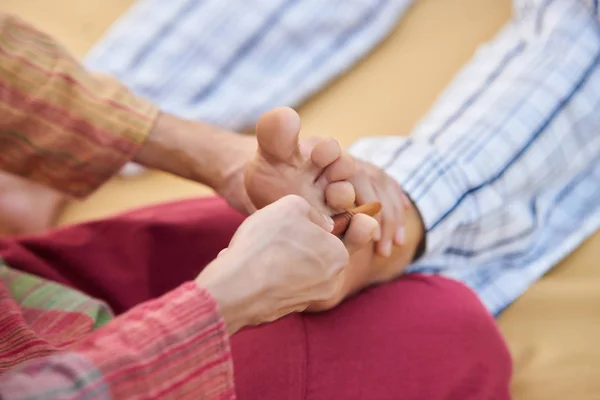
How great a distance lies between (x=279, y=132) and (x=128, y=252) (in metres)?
0.27

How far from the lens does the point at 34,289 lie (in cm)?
62

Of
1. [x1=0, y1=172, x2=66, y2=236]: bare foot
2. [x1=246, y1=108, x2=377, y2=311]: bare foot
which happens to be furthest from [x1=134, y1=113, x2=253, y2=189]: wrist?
[x1=0, y1=172, x2=66, y2=236]: bare foot

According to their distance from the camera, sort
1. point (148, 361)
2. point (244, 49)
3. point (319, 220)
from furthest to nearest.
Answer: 1. point (244, 49)
2. point (319, 220)
3. point (148, 361)

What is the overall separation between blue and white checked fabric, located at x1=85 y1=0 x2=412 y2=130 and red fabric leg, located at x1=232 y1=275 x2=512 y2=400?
484mm

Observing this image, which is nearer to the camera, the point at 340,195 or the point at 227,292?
the point at 227,292

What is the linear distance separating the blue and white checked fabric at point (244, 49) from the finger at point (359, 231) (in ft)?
1.59

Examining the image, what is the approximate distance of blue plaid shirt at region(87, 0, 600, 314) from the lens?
74cm

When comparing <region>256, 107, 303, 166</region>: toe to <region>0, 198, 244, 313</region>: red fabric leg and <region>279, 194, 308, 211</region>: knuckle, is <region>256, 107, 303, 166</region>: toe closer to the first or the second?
<region>279, 194, 308, 211</region>: knuckle

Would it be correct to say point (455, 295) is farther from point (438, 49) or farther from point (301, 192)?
point (438, 49)

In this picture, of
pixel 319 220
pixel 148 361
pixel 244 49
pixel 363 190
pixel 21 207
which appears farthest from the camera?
pixel 244 49

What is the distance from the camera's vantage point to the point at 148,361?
392 mm

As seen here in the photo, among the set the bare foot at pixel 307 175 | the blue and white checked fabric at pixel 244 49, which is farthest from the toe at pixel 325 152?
the blue and white checked fabric at pixel 244 49

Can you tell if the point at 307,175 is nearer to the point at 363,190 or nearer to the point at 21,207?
the point at 363,190

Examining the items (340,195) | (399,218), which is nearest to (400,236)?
(399,218)
